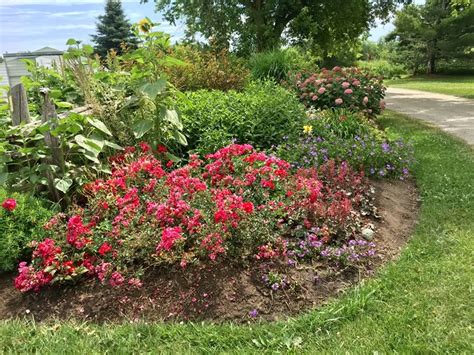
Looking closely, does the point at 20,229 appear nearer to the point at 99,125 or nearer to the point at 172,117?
the point at 99,125

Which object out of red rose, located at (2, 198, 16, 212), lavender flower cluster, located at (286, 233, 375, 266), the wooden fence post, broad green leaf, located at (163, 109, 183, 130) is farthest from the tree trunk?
red rose, located at (2, 198, 16, 212)

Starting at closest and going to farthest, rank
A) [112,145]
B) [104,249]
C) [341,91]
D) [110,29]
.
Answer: [104,249] → [112,145] → [341,91] → [110,29]

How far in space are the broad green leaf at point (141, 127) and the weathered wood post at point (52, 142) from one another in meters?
0.76

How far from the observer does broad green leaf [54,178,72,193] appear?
3.49m

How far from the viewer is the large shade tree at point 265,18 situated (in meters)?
14.0

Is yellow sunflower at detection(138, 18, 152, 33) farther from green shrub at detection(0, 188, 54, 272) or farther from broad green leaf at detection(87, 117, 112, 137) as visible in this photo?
green shrub at detection(0, 188, 54, 272)

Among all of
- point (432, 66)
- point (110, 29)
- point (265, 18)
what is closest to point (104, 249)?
point (265, 18)

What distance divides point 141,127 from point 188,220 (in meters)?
1.49

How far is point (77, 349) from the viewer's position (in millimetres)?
2361

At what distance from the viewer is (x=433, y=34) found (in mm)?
27469

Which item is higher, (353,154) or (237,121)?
(237,121)

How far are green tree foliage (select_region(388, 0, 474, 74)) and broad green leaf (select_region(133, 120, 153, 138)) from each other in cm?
2623

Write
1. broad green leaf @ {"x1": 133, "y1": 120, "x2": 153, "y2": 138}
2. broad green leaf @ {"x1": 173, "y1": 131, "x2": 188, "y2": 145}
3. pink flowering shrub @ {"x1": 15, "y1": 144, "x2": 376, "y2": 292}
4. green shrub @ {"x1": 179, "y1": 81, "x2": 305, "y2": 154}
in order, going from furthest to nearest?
1. green shrub @ {"x1": 179, "y1": 81, "x2": 305, "y2": 154}
2. broad green leaf @ {"x1": 173, "y1": 131, "x2": 188, "y2": 145}
3. broad green leaf @ {"x1": 133, "y1": 120, "x2": 153, "y2": 138}
4. pink flowering shrub @ {"x1": 15, "y1": 144, "x2": 376, "y2": 292}

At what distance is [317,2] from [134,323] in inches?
555
